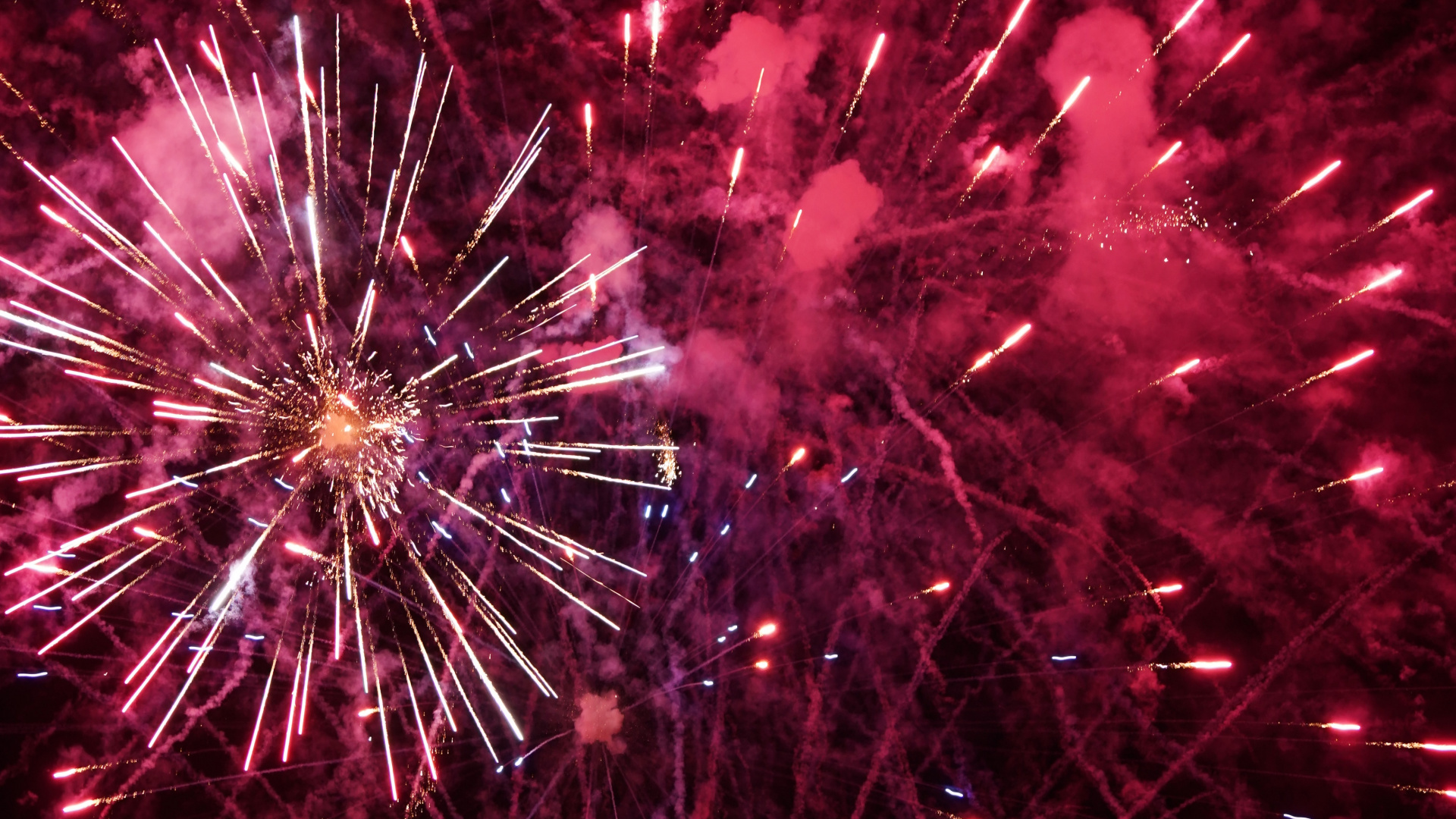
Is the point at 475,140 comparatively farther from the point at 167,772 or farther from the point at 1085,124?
the point at 167,772

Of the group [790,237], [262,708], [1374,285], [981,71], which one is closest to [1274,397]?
[1374,285]

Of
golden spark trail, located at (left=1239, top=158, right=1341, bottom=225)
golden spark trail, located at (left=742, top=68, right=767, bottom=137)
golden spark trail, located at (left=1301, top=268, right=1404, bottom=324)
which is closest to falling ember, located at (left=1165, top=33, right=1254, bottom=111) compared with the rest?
golden spark trail, located at (left=1239, top=158, right=1341, bottom=225)

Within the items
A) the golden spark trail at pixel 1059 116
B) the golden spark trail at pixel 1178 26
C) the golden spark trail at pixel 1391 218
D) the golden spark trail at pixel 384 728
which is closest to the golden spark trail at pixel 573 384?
the golden spark trail at pixel 384 728

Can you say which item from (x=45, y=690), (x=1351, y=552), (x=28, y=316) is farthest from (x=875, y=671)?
(x=28, y=316)

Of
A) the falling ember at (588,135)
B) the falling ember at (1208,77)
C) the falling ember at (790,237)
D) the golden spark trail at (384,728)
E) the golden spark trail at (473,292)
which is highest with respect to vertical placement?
the falling ember at (1208,77)

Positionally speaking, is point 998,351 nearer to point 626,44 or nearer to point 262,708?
point 626,44

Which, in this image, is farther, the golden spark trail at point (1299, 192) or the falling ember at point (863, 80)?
the falling ember at point (863, 80)

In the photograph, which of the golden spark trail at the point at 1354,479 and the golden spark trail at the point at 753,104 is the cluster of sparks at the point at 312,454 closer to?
the golden spark trail at the point at 753,104

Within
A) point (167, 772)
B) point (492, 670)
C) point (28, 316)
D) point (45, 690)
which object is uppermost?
point (28, 316)
